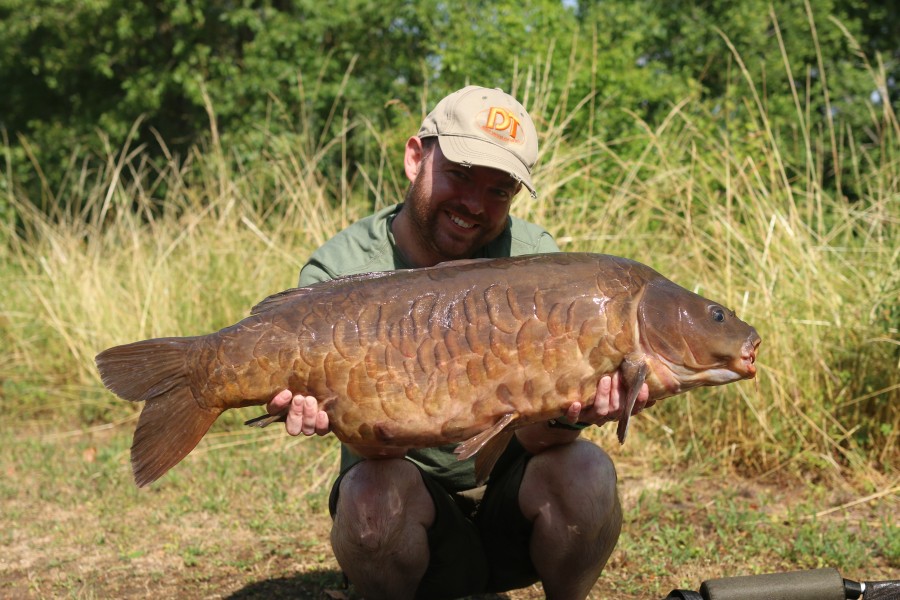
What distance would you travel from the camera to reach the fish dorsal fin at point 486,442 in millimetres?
2078

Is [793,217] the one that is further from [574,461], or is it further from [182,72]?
[182,72]

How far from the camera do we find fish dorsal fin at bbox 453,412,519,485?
2.08 meters

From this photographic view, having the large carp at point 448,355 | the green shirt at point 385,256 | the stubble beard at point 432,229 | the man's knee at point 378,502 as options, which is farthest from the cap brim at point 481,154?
the man's knee at point 378,502

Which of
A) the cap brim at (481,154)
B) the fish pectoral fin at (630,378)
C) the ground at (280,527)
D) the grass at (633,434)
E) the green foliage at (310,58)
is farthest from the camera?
the green foliage at (310,58)

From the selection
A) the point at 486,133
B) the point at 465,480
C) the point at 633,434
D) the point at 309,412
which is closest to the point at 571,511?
the point at 465,480

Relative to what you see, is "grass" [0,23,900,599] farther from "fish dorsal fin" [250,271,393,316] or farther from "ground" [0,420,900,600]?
"fish dorsal fin" [250,271,393,316]

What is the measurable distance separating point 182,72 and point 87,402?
8969 mm

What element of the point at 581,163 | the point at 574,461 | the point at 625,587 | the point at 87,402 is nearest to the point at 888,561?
the point at 625,587

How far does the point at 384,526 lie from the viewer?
2.45 m

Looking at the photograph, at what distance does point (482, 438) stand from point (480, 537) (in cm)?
75

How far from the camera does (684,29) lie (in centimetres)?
1260

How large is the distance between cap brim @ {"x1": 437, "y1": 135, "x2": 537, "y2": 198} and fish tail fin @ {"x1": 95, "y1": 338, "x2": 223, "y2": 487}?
86 centimetres

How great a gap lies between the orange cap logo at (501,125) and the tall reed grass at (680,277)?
70.6 inches

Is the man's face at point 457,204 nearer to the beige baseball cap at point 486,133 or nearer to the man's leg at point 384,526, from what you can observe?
the beige baseball cap at point 486,133
